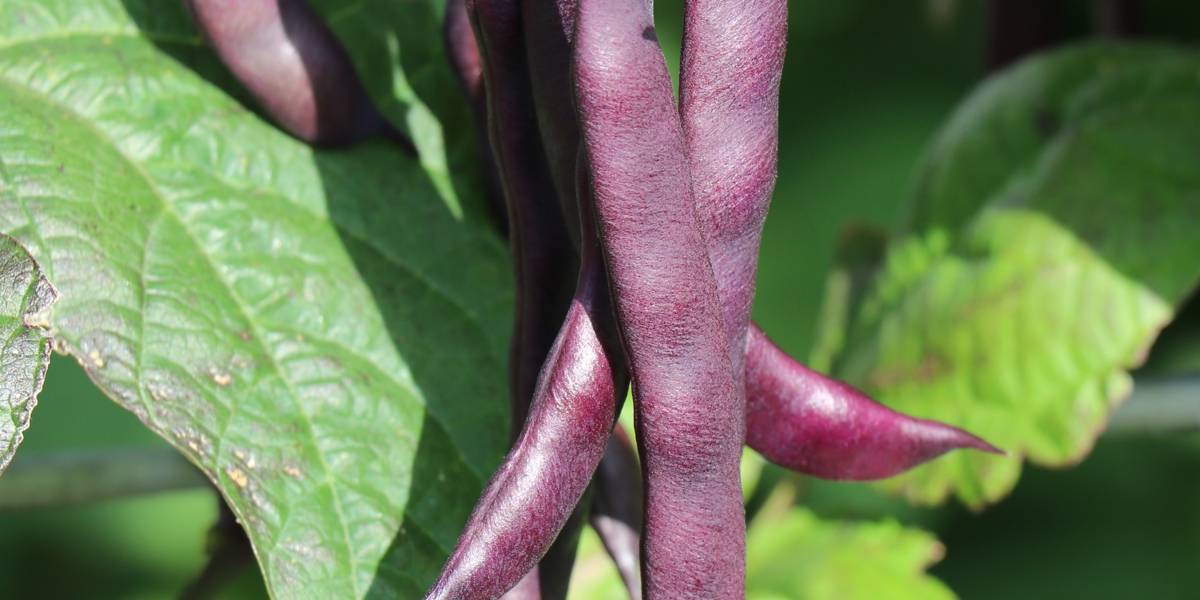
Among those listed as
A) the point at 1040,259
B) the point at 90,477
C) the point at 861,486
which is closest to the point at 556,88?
the point at 90,477

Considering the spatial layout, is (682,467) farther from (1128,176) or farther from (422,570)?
(1128,176)

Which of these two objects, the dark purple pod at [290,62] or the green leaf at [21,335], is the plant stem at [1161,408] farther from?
the green leaf at [21,335]

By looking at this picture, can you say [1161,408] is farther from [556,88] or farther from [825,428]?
[556,88]

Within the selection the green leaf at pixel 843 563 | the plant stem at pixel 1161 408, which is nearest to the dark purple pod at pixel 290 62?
the green leaf at pixel 843 563

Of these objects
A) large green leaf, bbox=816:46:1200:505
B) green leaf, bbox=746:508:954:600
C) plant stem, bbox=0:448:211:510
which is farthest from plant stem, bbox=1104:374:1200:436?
plant stem, bbox=0:448:211:510

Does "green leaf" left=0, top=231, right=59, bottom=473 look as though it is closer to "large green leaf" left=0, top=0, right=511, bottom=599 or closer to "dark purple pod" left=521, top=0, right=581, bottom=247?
"large green leaf" left=0, top=0, right=511, bottom=599

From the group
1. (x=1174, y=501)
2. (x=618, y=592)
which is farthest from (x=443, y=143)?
(x=1174, y=501)
